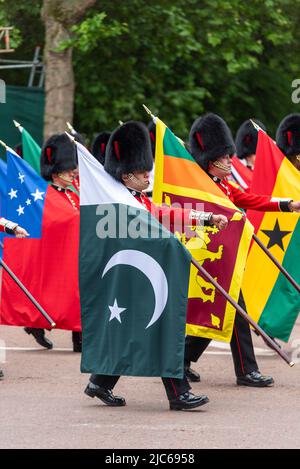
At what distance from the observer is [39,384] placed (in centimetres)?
922

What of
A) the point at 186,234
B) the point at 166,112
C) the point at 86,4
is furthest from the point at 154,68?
the point at 186,234

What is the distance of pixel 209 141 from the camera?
9469mm

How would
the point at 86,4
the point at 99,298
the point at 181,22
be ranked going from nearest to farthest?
1. the point at 99,298
2. the point at 86,4
3. the point at 181,22

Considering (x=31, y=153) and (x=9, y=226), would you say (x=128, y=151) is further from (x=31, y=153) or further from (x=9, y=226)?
(x=31, y=153)

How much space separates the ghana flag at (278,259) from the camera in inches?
408

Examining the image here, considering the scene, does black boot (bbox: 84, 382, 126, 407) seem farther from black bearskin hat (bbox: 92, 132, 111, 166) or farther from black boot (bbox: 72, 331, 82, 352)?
black bearskin hat (bbox: 92, 132, 111, 166)

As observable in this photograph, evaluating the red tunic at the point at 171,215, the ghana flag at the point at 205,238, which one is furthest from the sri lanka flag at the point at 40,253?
the red tunic at the point at 171,215

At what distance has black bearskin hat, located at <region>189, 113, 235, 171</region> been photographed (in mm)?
9422

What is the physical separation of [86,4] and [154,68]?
11.6 feet

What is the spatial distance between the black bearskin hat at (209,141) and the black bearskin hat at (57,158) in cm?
200

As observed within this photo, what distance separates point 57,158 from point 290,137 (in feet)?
6.55

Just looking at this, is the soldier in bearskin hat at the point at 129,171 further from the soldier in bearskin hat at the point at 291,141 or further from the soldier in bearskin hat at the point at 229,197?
the soldier in bearskin hat at the point at 291,141

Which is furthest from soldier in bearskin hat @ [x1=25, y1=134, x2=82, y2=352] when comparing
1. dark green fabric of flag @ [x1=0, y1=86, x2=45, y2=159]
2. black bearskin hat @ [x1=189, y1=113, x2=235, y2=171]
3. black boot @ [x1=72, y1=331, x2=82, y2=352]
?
dark green fabric of flag @ [x1=0, y1=86, x2=45, y2=159]
